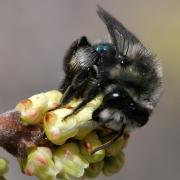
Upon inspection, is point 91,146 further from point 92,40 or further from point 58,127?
point 92,40

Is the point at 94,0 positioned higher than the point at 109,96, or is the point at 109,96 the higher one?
the point at 94,0

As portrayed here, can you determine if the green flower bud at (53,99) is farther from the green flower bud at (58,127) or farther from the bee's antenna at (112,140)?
the bee's antenna at (112,140)

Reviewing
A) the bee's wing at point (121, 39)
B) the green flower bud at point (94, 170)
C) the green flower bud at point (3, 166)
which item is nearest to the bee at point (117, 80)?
the bee's wing at point (121, 39)

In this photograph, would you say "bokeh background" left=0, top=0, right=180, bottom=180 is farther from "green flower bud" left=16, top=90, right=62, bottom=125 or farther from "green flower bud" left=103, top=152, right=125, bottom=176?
"green flower bud" left=16, top=90, right=62, bottom=125

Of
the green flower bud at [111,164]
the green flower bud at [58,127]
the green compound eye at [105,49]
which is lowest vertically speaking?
the green flower bud at [111,164]

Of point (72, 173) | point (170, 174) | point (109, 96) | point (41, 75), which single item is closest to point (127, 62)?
point (109, 96)

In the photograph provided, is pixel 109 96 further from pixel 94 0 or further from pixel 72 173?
pixel 94 0
